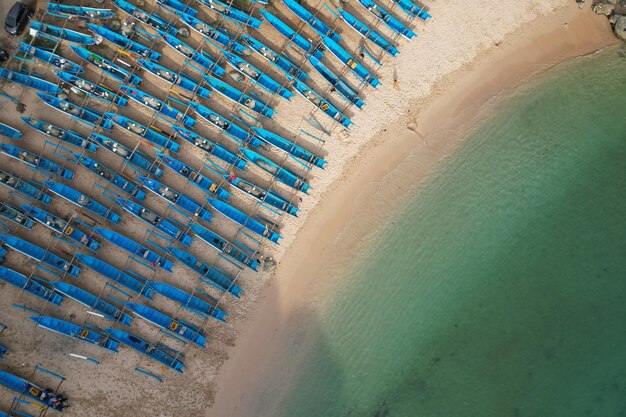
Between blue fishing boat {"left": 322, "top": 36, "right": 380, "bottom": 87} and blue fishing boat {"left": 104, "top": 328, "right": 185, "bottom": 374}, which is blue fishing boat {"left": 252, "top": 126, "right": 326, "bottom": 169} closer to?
blue fishing boat {"left": 322, "top": 36, "right": 380, "bottom": 87}

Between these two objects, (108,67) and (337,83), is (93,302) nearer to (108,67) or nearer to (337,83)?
(108,67)

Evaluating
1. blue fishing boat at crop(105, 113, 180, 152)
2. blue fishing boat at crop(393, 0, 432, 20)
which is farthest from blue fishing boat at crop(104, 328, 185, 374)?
blue fishing boat at crop(393, 0, 432, 20)

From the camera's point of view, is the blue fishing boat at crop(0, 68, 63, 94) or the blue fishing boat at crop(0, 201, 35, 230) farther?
the blue fishing boat at crop(0, 68, 63, 94)

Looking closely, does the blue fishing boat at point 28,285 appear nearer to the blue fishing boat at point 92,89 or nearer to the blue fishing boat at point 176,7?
the blue fishing boat at point 92,89

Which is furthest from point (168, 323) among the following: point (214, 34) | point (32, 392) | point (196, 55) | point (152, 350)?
point (214, 34)

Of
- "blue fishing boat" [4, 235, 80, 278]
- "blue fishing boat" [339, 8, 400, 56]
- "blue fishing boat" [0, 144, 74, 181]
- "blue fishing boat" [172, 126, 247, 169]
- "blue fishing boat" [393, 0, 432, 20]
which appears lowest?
"blue fishing boat" [4, 235, 80, 278]

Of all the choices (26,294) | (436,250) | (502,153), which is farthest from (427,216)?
(26,294)
